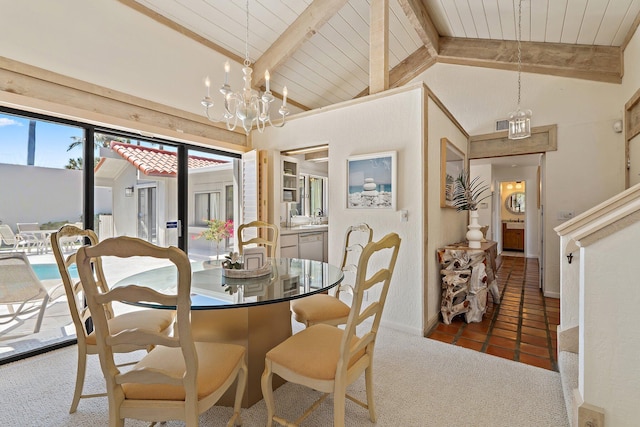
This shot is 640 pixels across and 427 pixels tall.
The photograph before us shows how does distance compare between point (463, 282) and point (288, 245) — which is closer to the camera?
point (463, 282)

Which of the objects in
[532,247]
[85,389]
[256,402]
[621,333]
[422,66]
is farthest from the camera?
[532,247]

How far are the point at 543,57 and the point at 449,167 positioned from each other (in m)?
1.86

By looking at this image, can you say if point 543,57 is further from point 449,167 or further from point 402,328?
point 402,328

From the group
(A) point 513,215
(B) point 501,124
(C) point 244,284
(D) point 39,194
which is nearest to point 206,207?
(D) point 39,194

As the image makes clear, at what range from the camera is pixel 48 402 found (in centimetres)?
185

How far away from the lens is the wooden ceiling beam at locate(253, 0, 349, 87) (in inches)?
142

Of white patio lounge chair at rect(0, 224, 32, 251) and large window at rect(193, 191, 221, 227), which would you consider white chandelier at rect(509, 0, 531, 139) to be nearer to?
large window at rect(193, 191, 221, 227)

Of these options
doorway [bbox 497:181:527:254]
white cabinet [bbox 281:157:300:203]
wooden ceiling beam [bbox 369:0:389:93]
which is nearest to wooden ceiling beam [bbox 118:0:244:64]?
white cabinet [bbox 281:157:300:203]

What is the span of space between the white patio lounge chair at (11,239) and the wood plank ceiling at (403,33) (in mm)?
2365

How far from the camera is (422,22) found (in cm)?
385

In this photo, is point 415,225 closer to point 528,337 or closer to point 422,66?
point 528,337

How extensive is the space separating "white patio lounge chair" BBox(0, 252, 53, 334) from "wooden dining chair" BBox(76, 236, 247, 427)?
2.06m

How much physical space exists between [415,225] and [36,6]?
147 inches

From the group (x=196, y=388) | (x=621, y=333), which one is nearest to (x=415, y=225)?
(x=621, y=333)
